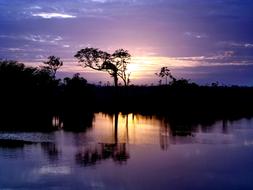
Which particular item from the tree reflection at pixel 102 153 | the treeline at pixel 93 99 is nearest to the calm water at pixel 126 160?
the tree reflection at pixel 102 153

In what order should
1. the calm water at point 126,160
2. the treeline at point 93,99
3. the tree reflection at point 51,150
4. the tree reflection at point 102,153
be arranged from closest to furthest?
the calm water at point 126,160 < the tree reflection at point 102,153 < the tree reflection at point 51,150 < the treeline at point 93,99

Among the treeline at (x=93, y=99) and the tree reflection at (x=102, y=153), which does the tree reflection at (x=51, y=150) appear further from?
the treeline at (x=93, y=99)

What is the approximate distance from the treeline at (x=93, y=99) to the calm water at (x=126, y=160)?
52.3 ft

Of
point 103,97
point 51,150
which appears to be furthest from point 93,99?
point 51,150

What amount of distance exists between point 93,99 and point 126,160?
1928 inches

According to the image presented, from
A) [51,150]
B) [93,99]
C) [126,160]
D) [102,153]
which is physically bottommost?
[126,160]

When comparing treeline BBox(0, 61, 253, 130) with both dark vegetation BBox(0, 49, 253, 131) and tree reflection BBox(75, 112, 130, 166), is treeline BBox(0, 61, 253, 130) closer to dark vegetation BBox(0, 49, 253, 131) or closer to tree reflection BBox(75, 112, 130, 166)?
dark vegetation BBox(0, 49, 253, 131)

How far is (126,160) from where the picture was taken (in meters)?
23.8

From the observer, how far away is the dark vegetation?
2254 inches

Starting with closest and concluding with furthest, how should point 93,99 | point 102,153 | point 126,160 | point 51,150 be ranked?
point 126,160
point 102,153
point 51,150
point 93,99

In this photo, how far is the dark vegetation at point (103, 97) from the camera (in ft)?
188

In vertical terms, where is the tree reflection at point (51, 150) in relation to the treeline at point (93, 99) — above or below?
below

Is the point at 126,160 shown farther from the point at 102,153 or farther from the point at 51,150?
the point at 51,150

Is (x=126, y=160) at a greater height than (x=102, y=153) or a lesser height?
lesser
